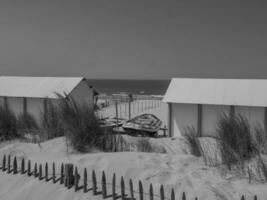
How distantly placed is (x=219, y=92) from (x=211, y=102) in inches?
36.5

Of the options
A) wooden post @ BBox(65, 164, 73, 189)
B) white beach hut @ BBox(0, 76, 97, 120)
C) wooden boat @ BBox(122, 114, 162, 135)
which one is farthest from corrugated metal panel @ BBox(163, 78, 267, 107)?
wooden post @ BBox(65, 164, 73, 189)

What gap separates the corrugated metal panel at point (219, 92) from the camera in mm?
12359

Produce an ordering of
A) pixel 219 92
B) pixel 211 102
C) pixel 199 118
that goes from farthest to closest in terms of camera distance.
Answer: pixel 219 92 → pixel 199 118 → pixel 211 102

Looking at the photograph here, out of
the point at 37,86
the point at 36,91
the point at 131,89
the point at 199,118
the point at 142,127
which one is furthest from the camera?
the point at 131,89

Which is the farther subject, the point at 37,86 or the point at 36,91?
the point at 37,86

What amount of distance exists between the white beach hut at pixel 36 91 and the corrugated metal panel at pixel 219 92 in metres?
5.50

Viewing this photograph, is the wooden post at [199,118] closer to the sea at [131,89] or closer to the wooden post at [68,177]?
the wooden post at [68,177]

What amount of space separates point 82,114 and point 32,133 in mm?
3388

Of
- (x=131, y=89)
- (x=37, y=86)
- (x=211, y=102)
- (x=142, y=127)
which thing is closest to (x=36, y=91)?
(x=37, y=86)

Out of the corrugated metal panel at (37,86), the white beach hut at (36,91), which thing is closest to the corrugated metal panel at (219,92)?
the white beach hut at (36,91)

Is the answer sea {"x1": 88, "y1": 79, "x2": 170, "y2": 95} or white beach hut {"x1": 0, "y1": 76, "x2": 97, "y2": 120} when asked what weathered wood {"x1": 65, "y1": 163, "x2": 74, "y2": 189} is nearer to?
white beach hut {"x1": 0, "y1": 76, "x2": 97, "y2": 120}

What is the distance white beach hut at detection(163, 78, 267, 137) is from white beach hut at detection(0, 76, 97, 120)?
213 inches

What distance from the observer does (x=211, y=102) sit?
1279cm

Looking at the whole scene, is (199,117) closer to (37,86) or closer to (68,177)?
(68,177)
